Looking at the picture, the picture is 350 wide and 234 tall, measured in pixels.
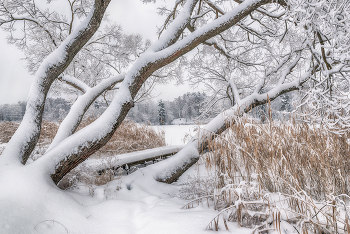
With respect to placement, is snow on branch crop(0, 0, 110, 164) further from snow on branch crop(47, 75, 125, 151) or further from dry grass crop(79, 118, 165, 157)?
dry grass crop(79, 118, 165, 157)

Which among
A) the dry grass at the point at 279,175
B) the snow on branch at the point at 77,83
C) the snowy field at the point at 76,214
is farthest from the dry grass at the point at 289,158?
the snow on branch at the point at 77,83

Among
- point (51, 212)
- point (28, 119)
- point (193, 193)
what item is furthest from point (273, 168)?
point (28, 119)

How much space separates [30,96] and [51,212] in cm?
137

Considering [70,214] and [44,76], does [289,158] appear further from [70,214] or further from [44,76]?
[44,76]

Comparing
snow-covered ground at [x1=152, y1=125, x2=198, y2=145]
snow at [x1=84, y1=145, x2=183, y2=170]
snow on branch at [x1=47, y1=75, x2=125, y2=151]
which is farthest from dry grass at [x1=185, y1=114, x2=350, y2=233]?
snow on branch at [x1=47, y1=75, x2=125, y2=151]

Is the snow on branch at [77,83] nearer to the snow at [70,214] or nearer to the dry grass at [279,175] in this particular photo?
the snow at [70,214]

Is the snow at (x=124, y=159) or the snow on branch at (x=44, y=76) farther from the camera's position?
the snow at (x=124, y=159)

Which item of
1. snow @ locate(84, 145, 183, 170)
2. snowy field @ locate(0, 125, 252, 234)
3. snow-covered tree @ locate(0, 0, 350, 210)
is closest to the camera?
snowy field @ locate(0, 125, 252, 234)

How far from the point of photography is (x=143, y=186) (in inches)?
86.2

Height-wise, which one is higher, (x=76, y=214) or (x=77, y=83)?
(x=77, y=83)

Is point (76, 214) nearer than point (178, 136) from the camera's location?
Yes

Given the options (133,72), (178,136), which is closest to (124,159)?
(133,72)

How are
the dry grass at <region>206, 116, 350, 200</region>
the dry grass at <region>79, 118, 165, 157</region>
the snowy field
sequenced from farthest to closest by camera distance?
the dry grass at <region>79, 118, 165, 157</region>
the dry grass at <region>206, 116, 350, 200</region>
the snowy field

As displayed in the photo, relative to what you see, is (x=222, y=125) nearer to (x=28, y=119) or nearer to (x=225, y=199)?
(x=225, y=199)
